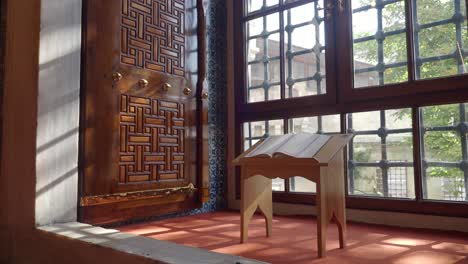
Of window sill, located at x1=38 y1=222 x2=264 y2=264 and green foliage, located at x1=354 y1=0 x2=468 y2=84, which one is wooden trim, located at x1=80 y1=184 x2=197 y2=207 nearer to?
window sill, located at x1=38 y1=222 x2=264 y2=264

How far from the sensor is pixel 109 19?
2.79m

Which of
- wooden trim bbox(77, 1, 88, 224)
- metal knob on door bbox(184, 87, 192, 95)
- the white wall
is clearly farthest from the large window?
the white wall

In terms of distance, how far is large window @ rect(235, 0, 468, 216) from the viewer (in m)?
2.67

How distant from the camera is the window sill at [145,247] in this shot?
147cm

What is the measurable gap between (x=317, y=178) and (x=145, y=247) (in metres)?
0.92

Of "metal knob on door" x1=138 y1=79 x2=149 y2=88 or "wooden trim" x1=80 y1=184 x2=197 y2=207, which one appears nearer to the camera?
"wooden trim" x1=80 y1=184 x2=197 y2=207

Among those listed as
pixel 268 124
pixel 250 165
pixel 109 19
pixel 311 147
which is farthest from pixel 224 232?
pixel 109 19

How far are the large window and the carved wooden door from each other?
69cm

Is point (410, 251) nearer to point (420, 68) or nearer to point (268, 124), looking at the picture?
point (420, 68)

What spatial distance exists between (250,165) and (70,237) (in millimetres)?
1059

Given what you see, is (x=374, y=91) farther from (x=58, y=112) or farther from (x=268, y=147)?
(x=58, y=112)

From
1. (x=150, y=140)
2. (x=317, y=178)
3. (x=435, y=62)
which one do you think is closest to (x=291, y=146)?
(x=317, y=178)

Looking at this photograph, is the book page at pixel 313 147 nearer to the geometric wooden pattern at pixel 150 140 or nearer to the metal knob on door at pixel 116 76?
the geometric wooden pattern at pixel 150 140

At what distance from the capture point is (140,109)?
9.68 ft
